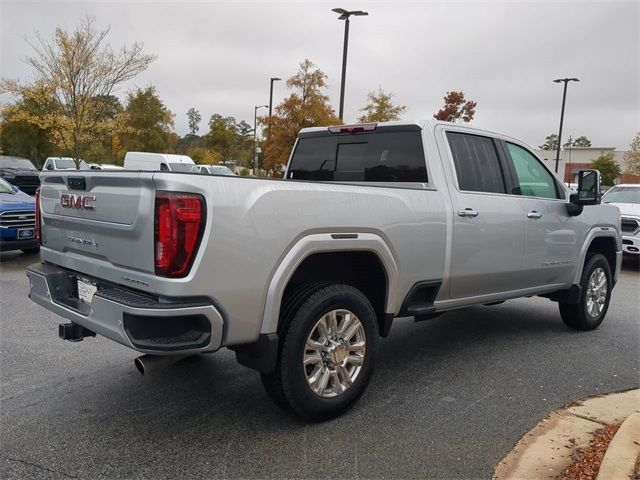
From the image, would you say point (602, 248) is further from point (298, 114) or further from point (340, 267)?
point (298, 114)

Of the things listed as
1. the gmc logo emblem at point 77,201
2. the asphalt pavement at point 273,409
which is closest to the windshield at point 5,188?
the asphalt pavement at point 273,409

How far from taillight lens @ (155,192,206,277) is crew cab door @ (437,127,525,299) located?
2.23 metres

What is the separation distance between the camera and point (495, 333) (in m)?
6.07

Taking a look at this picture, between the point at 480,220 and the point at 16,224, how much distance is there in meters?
8.17

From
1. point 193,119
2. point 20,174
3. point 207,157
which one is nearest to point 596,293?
point 20,174

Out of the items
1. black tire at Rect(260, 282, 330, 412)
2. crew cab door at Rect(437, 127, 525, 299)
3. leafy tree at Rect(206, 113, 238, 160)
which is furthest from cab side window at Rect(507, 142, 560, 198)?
leafy tree at Rect(206, 113, 238, 160)

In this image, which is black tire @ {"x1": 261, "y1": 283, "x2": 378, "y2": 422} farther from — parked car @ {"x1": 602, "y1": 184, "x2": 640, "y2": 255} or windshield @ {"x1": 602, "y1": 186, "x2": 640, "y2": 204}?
windshield @ {"x1": 602, "y1": 186, "x2": 640, "y2": 204}

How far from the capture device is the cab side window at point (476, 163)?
466 cm

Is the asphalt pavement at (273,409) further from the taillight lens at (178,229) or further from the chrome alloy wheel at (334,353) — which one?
the taillight lens at (178,229)

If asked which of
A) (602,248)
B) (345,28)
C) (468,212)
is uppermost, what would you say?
(345,28)

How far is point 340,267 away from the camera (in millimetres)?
3926

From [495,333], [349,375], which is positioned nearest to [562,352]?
[495,333]

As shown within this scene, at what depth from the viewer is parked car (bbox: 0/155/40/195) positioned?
1534 centimetres

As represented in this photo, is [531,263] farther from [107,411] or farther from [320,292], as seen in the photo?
[107,411]
